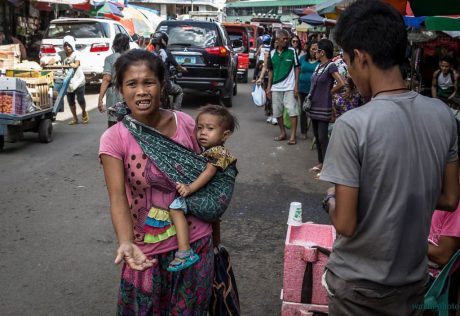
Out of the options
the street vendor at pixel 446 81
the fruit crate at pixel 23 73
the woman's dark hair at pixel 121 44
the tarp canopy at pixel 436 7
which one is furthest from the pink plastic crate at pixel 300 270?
the street vendor at pixel 446 81

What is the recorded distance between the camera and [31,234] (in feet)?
16.0

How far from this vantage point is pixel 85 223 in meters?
5.20

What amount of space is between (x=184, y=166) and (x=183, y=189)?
10 cm

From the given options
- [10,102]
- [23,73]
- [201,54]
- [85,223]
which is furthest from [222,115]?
[201,54]

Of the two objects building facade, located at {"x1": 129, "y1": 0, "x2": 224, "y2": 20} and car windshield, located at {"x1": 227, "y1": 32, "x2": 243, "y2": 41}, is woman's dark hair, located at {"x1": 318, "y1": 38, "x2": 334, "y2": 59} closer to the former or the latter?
car windshield, located at {"x1": 227, "y1": 32, "x2": 243, "y2": 41}

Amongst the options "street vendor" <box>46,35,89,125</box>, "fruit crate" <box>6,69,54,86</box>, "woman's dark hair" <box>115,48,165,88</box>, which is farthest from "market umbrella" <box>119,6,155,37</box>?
"woman's dark hair" <box>115,48,165,88</box>

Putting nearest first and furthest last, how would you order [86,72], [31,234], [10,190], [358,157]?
1. [358,157]
2. [31,234]
3. [10,190]
4. [86,72]

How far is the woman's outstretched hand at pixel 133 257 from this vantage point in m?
2.14

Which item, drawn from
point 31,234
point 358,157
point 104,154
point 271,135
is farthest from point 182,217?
point 271,135

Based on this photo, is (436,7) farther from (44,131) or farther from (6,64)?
(6,64)

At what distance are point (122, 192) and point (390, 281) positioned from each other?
1092 mm

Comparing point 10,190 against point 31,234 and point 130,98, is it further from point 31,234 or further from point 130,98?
point 130,98

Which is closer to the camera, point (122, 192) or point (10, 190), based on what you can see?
point (122, 192)

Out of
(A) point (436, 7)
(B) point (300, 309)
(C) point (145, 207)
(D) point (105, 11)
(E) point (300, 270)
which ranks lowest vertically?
(B) point (300, 309)
